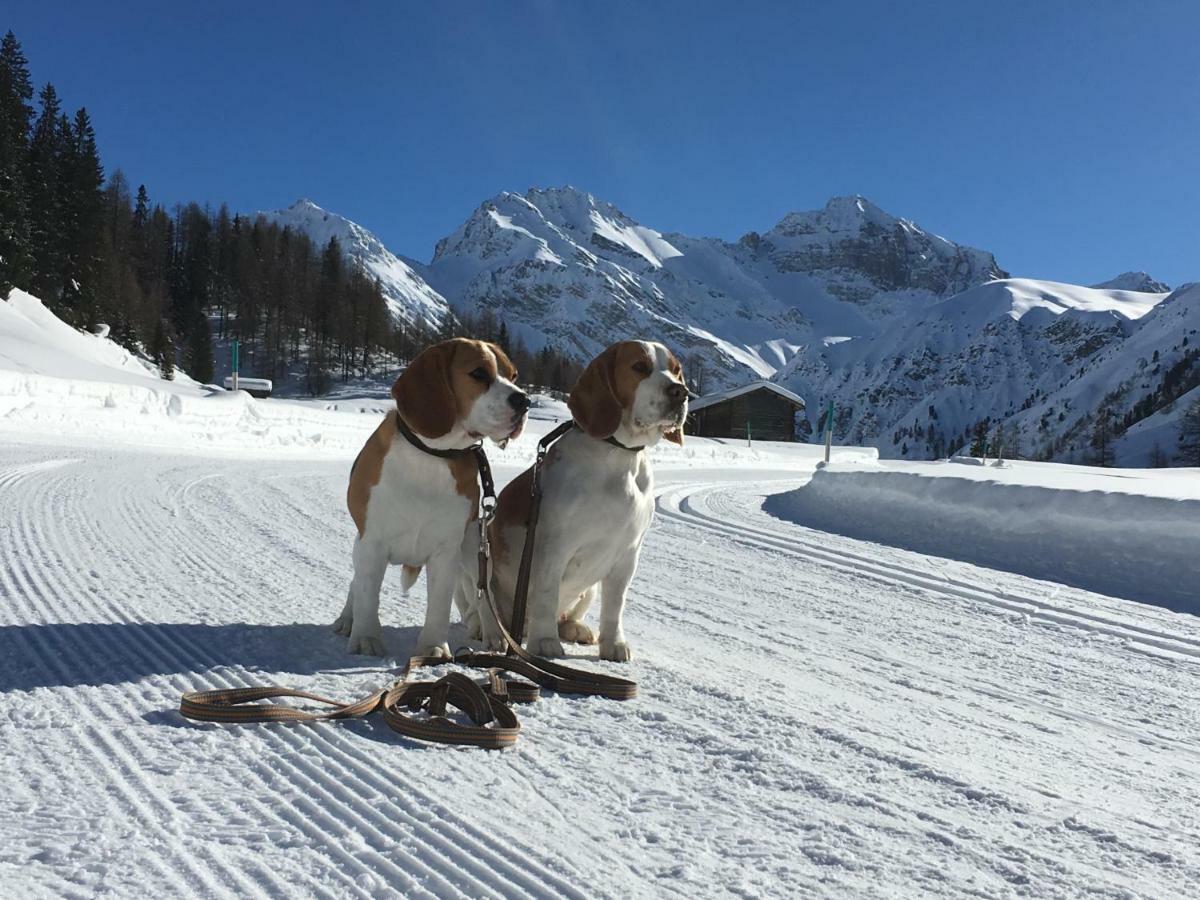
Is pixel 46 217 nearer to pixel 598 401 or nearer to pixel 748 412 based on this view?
pixel 748 412

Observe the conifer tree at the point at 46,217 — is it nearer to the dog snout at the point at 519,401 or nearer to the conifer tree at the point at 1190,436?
the dog snout at the point at 519,401

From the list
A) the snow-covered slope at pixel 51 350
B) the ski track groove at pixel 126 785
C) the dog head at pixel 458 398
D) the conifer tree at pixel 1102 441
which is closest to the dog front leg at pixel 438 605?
the dog head at pixel 458 398

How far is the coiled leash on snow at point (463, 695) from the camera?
2090mm

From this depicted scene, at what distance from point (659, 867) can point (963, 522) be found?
748 centimetres

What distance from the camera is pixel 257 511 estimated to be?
22.6 feet

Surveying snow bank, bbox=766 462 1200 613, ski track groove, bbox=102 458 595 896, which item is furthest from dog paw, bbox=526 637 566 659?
snow bank, bbox=766 462 1200 613

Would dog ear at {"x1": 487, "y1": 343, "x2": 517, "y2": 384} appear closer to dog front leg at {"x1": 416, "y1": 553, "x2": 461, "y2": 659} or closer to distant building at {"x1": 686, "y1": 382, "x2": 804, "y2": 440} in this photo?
dog front leg at {"x1": 416, "y1": 553, "x2": 461, "y2": 659}

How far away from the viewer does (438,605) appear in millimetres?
2879

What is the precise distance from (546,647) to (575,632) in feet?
1.40

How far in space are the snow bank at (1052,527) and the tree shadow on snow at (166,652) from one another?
5402mm

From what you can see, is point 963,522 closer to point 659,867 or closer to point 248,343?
point 659,867

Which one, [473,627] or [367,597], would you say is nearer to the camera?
[367,597]

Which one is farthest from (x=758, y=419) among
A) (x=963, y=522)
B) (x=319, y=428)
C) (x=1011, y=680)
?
(x=1011, y=680)

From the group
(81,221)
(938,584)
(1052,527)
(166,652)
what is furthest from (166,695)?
(81,221)
